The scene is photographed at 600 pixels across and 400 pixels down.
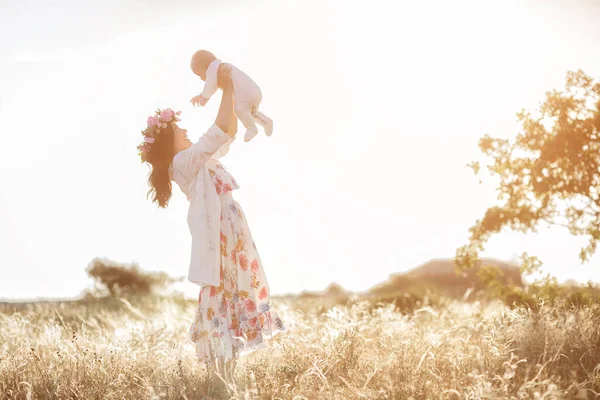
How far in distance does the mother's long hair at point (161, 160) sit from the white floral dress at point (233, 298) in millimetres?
443

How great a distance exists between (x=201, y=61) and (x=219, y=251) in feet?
5.34

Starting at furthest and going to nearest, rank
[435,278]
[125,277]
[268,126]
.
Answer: [435,278] → [125,277] → [268,126]

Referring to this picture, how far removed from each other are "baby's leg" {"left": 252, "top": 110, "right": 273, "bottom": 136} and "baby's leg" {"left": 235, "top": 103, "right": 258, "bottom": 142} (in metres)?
0.09

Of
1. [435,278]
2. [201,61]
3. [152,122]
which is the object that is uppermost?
[201,61]

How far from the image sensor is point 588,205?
25.5 ft

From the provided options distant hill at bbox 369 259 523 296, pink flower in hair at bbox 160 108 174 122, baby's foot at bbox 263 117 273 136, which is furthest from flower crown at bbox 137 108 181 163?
distant hill at bbox 369 259 523 296

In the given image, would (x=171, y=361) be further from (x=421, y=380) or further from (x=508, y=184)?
(x=508, y=184)

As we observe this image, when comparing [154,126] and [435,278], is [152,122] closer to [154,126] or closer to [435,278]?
[154,126]

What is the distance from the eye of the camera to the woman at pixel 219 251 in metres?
5.29

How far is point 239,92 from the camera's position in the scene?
5.29 metres

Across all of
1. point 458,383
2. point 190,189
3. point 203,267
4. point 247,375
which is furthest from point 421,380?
point 190,189

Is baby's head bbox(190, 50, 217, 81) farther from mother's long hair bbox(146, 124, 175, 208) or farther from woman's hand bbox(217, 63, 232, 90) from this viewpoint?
mother's long hair bbox(146, 124, 175, 208)

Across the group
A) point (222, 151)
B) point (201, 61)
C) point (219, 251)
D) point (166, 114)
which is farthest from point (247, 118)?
point (219, 251)

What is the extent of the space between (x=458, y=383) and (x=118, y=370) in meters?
2.78
